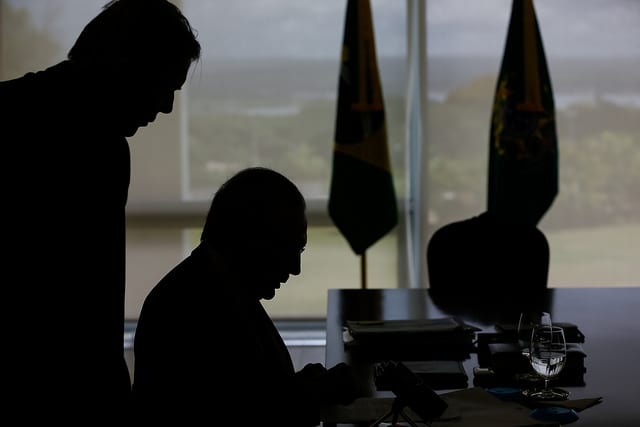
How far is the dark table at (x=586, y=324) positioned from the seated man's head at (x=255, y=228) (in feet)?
1.15

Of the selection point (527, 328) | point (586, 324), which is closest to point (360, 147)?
point (586, 324)

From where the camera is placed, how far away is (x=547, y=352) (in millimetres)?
2014

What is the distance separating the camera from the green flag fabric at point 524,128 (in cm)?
476

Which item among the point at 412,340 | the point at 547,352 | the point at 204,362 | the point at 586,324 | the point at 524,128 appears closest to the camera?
the point at 204,362

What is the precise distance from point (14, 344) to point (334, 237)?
4.05 m

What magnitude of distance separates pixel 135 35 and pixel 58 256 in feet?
1.49

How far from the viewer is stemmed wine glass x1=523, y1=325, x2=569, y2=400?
201 centimetres

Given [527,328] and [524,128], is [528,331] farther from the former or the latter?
[524,128]

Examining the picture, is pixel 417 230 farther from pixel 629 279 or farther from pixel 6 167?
pixel 6 167

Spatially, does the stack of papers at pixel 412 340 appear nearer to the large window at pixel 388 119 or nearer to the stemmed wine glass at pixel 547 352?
the stemmed wine glass at pixel 547 352

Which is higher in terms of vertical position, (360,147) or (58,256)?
(360,147)

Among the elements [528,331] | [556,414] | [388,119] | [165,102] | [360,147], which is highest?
[388,119]

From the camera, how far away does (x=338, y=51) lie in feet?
18.1

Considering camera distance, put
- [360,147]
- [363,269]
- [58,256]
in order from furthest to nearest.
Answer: [363,269] → [360,147] → [58,256]
